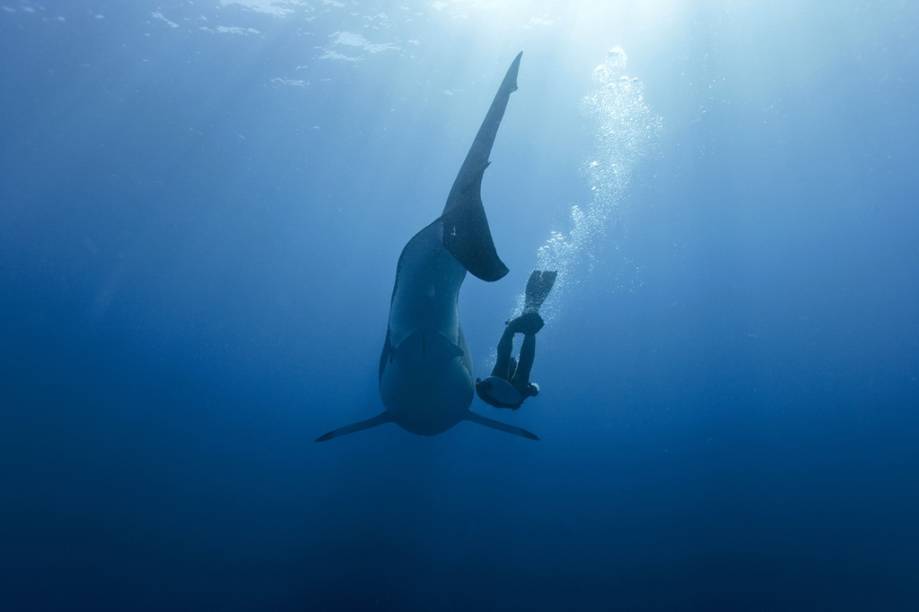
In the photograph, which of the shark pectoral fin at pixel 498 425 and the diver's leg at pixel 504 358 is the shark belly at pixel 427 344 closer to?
the shark pectoral fin at pixel 498 425

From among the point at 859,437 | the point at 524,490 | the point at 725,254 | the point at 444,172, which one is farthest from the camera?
the point at 859,437

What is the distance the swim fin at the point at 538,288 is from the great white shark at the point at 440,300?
154 cm

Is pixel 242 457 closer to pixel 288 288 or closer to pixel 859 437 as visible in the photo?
pixel 288 288

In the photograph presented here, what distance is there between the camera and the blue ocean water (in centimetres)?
1772

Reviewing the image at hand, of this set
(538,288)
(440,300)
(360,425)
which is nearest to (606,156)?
(538,288)

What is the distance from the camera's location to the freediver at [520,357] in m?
6.44

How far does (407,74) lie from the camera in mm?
18609

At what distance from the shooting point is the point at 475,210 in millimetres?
2961

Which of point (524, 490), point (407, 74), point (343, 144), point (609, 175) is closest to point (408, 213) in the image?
point (343, 144)

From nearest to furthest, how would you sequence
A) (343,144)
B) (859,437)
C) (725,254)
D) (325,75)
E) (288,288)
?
(325,75) < (343,144) < (725,254) < (288,288) < (859,437)

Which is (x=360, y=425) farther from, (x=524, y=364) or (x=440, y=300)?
(x=440, y=300)

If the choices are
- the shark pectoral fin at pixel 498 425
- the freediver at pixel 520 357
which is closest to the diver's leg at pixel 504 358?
the freediver at pixel 520 357

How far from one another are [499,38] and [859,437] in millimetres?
49835

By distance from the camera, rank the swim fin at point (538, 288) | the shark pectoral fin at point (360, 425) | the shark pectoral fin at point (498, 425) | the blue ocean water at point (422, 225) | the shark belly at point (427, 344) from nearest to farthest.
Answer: the shark belly at point (427, 344) → the swim fin at point (538, 288) → the shark pectoral fin at point (360, 425) → the shark pectoral fin at point (498, 425) → the blue ocean water at point (422, 225)
